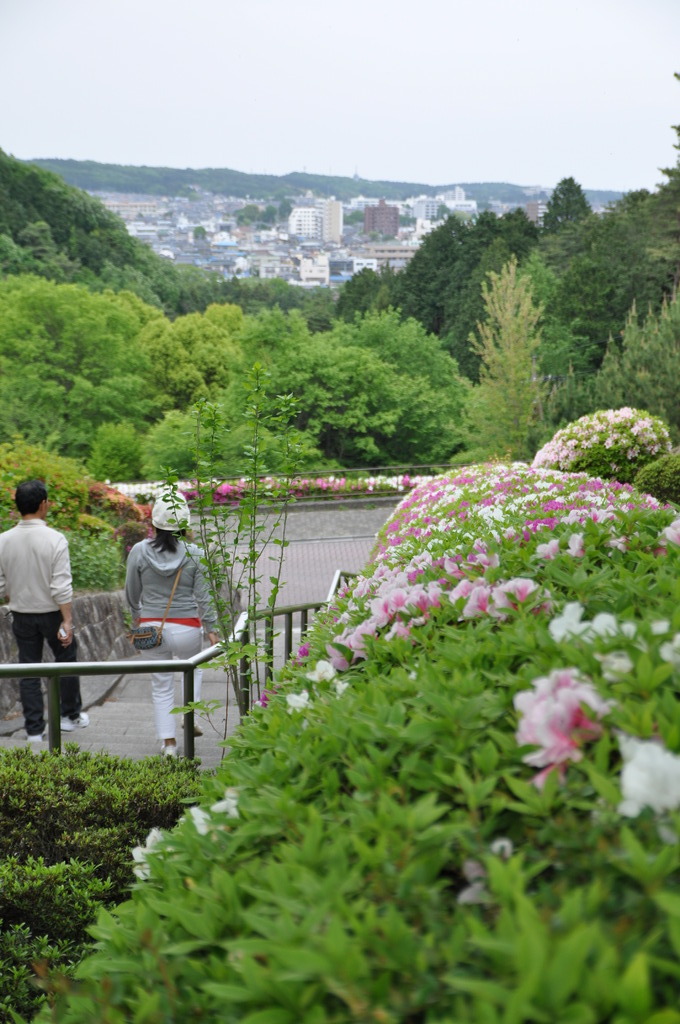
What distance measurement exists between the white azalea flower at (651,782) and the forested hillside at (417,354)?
49.3ft

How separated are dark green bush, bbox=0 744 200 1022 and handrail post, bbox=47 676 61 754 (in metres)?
0.26

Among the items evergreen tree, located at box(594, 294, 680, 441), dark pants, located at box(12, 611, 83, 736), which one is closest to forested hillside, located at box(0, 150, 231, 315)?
evergreen tree, located at box(594, 294, 680, 441)

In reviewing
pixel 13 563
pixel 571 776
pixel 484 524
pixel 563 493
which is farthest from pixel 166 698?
pixel 571 776

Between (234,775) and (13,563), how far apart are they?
13.2 feet

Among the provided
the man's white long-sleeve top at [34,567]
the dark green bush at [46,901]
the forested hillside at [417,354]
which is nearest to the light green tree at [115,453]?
the forested hillside at [417,354]

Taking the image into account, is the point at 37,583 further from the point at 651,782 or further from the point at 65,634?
the point at 651,782

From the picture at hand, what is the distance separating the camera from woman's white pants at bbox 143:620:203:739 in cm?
484

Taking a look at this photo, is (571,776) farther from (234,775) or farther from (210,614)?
(210,614)

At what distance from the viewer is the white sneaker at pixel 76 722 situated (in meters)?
5.06

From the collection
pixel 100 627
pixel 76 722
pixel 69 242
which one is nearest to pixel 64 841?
pixel 76 722

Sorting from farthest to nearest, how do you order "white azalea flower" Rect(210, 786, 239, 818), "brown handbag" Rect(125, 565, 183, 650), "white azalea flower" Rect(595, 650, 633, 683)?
1. "brown handbag" Rect(125, 565, 183, 650)
2. "white azalea flower" Rect(210, 786, 239, 818)
3. "white azalea flower" Rect(595, 650, 633, 683)

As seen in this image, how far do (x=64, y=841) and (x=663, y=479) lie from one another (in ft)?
30.3

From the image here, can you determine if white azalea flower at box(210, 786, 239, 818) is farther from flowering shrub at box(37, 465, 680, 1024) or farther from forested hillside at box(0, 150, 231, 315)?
forested hillside at box(0, 150, 231, 315)

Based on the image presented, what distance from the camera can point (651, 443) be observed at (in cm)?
1345
